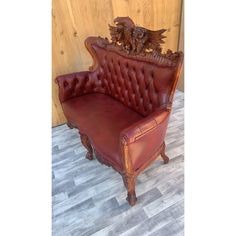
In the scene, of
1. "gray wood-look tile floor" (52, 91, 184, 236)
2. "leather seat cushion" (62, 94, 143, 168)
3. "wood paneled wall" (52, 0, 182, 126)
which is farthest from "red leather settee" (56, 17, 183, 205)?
"wood paneled wall" (52, 0, 182, 126)

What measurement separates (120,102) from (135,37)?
0.66 metres

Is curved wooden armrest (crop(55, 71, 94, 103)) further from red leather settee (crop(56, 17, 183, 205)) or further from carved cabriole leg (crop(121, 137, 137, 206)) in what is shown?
carved cabriole leg (crop(121, 137, 137, 206))

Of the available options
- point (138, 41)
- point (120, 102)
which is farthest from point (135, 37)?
point (120, 102)

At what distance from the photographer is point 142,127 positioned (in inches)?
48.6

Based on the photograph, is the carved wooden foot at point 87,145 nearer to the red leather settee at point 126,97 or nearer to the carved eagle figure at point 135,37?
the red leather settee at point 126,97

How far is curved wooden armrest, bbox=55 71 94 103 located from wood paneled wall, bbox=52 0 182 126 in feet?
0.85

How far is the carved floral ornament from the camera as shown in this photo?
1362mm

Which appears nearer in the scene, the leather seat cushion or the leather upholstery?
the leather upholstery

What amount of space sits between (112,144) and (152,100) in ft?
1.55

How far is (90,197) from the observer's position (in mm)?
1604

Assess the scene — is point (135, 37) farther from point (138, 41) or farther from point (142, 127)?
point (142, 127)
